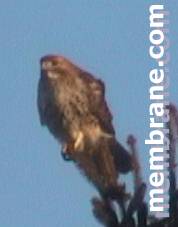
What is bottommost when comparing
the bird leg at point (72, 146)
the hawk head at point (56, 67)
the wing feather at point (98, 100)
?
the bird leg at point (72, 146)

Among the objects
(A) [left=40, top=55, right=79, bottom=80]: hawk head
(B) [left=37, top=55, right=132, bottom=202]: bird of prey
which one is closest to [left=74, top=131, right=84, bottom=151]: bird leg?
(B) [left=37, top=55, right=132, bottom=202]: bird of prey

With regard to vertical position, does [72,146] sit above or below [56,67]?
below

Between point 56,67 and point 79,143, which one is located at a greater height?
point 56,67

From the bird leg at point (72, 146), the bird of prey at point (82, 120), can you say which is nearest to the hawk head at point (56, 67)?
the bird of prey at point (82, 120)

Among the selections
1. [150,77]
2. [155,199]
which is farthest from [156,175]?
[150,77]

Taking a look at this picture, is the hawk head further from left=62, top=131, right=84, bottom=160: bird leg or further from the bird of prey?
left=62, top=131, right=84, bottom=160: bird leg

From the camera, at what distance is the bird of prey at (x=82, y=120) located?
6.51ft

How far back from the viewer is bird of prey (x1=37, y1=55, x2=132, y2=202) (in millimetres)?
1983

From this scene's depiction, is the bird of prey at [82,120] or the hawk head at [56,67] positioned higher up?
the hawk head at [56,67]

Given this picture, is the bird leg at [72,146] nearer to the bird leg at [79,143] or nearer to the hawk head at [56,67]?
the bird leg at [79,143]

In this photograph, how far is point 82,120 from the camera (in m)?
2.00

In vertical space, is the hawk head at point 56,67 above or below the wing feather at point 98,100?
above

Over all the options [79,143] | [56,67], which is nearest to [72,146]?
[79,143]

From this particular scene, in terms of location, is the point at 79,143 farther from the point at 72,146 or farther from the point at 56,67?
the point at 56,67
